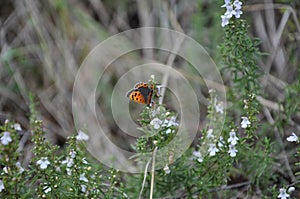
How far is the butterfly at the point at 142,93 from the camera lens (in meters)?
2.33

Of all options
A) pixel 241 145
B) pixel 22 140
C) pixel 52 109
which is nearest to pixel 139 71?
pixel 52 109

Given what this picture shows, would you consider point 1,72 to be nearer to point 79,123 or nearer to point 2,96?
point 2,96

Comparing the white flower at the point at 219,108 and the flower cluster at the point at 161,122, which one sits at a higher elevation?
the white flower at the point at 219,108

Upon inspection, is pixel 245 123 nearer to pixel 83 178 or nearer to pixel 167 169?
pixel 167 169

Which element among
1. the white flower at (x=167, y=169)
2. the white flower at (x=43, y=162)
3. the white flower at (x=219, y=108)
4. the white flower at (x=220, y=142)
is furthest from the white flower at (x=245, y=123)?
the white flower at (x=43, y=162)

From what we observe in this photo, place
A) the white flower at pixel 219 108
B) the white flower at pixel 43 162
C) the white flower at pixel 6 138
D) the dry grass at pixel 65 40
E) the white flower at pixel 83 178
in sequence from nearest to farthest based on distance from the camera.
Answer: the white flower at pixel 6 138 → the white flower at pixel 43 162 → the white flower at pixel 83 178 → the white flower at pixel 219 108 → the dry grass at pixel 65 40

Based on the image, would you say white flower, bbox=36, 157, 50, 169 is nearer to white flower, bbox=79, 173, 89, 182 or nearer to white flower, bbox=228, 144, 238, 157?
white flower, bbox=79, 173, 89, 182

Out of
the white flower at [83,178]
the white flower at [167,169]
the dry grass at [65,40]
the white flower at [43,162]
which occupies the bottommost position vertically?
the white flower at [83,178]

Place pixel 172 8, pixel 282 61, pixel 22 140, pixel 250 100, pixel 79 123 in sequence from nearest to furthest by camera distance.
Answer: pixel 250 100, pixel 22 140, pixel 79 123, pixel 282 61, pixel 172 8

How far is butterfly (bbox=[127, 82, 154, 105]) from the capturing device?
2334 millimetres

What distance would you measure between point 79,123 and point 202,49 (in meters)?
1.40

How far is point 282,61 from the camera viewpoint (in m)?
4.39

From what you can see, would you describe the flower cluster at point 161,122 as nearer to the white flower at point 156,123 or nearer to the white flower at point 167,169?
the white flower at point 156,123

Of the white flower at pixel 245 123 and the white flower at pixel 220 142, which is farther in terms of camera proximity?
the white flower at pixel 220 142
